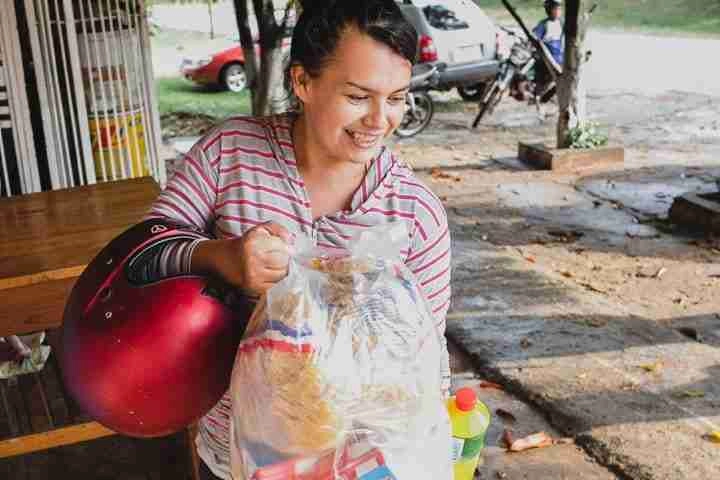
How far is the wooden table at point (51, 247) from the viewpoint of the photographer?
2.37m

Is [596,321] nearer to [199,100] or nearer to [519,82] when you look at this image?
[519,82]

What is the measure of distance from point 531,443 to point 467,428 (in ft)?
5.23

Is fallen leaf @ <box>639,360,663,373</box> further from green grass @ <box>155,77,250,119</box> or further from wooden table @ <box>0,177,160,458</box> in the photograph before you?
green grass @ <box>155,77,250,119</box>

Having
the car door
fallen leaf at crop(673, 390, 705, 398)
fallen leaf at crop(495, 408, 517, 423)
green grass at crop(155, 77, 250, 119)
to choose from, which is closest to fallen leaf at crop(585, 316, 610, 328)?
fallen leaf at crop(673, 390, 705, 398)

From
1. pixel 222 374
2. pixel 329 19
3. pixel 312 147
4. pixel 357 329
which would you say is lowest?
pixel 222 374

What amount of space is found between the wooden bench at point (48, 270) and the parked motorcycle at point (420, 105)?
6588 mm

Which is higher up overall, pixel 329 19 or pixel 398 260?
pixel 329 19

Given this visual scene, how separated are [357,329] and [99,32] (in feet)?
12.7

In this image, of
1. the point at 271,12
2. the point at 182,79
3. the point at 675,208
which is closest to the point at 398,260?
the point at 675,208

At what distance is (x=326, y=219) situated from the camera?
1.54 m

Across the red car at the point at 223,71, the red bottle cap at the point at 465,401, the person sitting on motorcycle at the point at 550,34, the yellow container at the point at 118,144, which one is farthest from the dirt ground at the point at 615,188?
the red car at the point at 223,71

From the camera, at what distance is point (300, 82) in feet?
4.96

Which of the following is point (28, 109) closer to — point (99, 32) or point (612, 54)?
point (99, 32)

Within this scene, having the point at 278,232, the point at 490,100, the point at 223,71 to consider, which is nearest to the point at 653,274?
the point at 278,232
